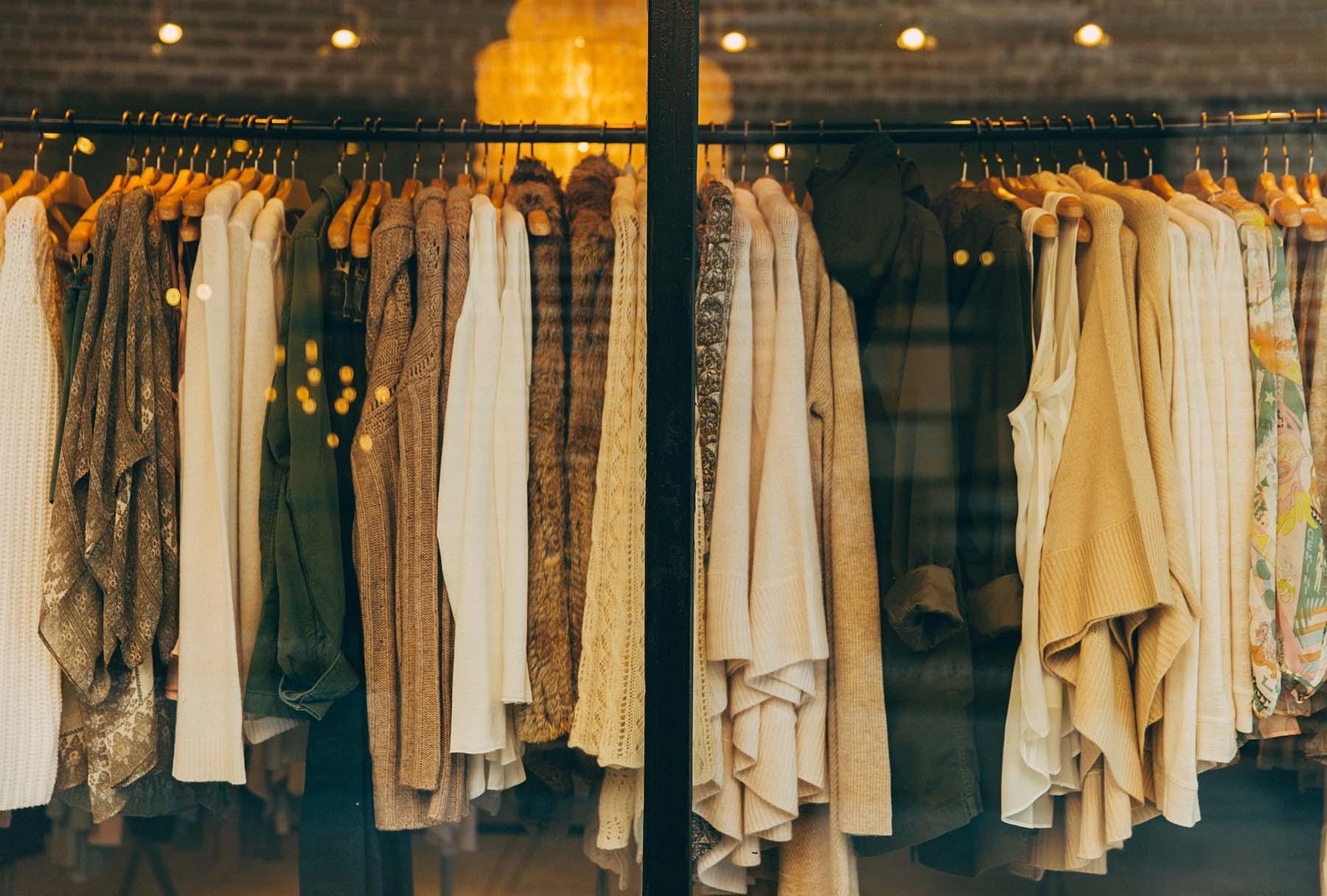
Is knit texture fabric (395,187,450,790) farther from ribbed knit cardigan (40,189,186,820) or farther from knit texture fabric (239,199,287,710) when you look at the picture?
ribbed knit cardigan (40,189,186,820)

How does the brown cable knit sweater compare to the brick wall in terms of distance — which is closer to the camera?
the brown cable knit sweater

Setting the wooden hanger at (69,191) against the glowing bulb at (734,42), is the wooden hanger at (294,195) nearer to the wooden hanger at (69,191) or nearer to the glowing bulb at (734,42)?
the wooden hanger at (69,191)

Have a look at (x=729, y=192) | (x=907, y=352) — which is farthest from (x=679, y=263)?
(x=907, y=352)

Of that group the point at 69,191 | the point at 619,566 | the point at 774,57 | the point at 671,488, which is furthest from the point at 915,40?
the point at 69,191

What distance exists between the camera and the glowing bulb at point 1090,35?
1603mm

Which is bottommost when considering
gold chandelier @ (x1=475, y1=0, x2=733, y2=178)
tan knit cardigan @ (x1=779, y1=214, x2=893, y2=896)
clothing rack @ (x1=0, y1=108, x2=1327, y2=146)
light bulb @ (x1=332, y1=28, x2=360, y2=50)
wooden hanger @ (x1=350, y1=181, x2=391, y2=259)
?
tan knit cardigan @ (x1=779, y1=214, x2=893, y2=896)

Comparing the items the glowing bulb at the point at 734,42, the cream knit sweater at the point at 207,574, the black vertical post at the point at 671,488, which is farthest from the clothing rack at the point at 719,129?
the cream knit sweater at the point at 207,574

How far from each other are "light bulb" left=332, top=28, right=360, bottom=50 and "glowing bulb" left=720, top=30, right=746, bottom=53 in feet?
2.00

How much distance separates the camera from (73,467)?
1326 mm

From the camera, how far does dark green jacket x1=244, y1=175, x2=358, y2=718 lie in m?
1.31

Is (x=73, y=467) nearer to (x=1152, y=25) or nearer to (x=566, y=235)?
(x=566, y=235)

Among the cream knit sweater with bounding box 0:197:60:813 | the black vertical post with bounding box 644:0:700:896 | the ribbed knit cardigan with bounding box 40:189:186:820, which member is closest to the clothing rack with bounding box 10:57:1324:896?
the black vertical post with bounding box 644:0:700:896

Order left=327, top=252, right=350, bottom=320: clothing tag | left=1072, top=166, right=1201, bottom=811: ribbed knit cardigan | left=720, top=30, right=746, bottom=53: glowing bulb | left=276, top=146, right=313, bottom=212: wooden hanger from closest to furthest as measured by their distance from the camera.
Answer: left=1072, top=166, right=1201, bottom=811: ribbed knit cardigan, left=327, top=252, right=350, bottom=320: clothing tag, left=276, top=146, right=313, bottom=212: wooden hanger, left=720, top=30, right=746, bottom=53: glowing bulb

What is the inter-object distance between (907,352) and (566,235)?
52 cm
